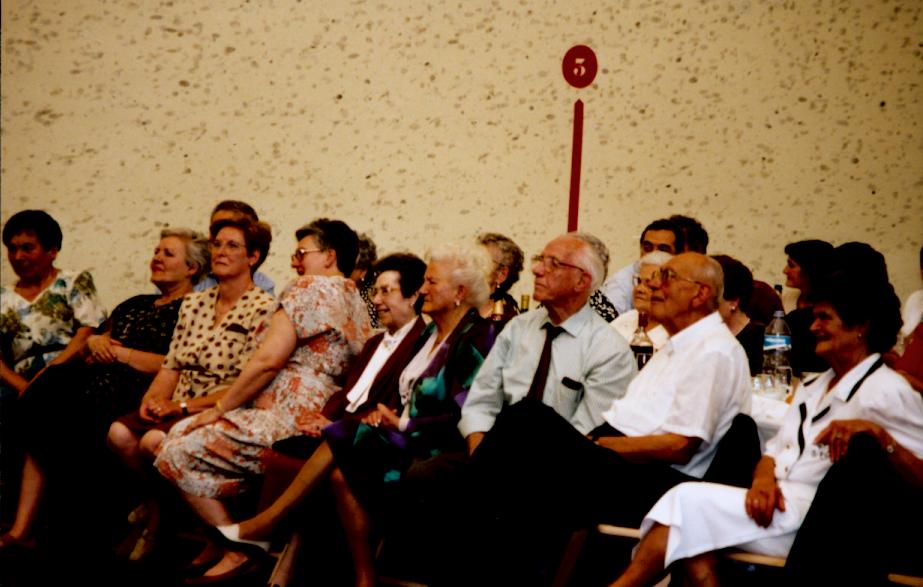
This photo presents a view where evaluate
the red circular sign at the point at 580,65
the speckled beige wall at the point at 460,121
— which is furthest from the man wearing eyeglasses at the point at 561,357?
the red circular sign at the point at 580,65

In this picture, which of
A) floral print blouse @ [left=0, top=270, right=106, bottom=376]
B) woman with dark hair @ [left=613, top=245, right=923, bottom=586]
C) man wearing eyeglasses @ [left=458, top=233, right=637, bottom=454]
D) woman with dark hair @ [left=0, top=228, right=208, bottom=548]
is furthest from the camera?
floral print blouse @ [left=0, top=270, right=106, bottom=376]

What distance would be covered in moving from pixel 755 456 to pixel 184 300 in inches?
97.2

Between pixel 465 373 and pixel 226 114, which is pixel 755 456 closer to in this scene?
pixel 465 373

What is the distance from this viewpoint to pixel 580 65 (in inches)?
202

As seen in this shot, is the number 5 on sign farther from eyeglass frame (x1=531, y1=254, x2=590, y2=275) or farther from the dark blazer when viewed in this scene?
eyeglass frame (x1=531, y1=254, x2=590, y2=275)

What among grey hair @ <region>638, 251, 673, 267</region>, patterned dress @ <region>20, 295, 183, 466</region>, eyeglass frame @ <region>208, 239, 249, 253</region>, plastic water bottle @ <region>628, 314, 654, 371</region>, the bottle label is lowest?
patterned dress @ <region>20, 295, 183, 466</region>

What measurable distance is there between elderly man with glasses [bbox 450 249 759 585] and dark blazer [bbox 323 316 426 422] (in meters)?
0.73

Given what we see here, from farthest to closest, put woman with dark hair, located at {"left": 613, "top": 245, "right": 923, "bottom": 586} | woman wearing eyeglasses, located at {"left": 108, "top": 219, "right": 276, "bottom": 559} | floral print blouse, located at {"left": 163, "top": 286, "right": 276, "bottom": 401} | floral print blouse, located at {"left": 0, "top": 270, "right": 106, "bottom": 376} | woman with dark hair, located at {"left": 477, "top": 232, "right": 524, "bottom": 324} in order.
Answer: floral print blouse, located at {"left": 0, "top": 270, "right": 106, "bottom": 376}, woman with dark hair, located at {"left": 477, "top": 232, "right": 524, "bottom": 324}, floral print blouse, located at {"left": 163, "top": 286, "right": 276, "bottom": 401}, woman wearing eyeglasses, located at {"left": 108, "top": 219, "right": 276, "bottom": 559}, woman with dark hair, located at {"left": 613, "top": 245, "right": 923, "bottom": 586}

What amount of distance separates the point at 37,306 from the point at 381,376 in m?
2.01

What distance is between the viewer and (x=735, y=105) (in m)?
4.94

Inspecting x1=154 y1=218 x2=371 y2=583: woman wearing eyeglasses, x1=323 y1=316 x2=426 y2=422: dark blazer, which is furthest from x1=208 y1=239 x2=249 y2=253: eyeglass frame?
x1=323 y1=316 x2=426 y2=422: dark blazer

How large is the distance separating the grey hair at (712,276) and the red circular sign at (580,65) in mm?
2415

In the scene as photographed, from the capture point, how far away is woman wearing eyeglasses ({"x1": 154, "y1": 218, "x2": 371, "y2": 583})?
11.5 ft

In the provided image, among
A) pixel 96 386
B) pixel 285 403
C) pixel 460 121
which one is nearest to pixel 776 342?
pixel 285 403
